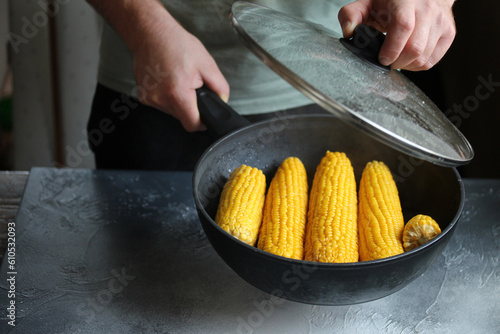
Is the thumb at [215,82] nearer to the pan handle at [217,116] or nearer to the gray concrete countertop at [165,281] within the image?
the pan handle at [217,116]

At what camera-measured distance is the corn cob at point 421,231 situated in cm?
68

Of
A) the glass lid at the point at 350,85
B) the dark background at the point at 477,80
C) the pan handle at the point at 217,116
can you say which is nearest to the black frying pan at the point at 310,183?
the pan handle at the point at 217,116

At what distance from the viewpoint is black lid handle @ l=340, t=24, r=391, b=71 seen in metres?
0.66

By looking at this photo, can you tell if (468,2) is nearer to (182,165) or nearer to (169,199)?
(182,165)

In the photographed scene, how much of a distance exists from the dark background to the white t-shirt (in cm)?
67

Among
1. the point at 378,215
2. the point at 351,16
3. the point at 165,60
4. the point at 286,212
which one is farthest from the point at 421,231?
the point at 165,60

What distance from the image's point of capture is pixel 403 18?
0.68m

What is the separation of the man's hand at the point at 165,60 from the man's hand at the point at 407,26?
0.26 metres

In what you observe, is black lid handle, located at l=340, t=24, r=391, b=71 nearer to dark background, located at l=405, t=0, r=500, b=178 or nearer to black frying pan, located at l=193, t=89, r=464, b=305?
black frying pan, located at l=193, t=89, r=464, b=305

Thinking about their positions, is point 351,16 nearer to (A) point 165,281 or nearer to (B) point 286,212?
(B) point 286,212

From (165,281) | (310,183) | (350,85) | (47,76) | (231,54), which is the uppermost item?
(350,85)

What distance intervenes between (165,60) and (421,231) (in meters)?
0.53

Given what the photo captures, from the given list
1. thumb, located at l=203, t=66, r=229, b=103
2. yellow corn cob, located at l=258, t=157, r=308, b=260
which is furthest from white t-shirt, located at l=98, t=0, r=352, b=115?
yellow corn cob, located at l=258, t=157, r=308, b=260

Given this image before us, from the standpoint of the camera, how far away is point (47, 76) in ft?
6.09
